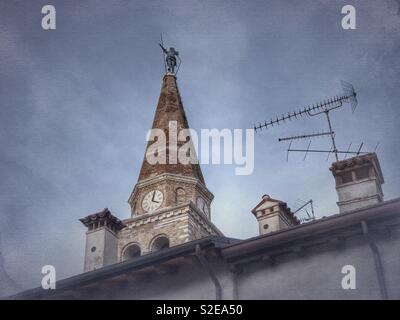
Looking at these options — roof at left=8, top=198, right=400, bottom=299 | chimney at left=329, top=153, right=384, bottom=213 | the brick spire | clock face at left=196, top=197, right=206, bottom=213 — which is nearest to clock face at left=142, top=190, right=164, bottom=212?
Result: the brick spire

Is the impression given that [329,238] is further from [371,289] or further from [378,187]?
[378,187]

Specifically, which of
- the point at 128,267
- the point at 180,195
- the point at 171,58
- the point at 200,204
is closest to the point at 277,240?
the point at 128,267

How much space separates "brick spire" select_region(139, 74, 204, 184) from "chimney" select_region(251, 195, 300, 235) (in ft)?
43.7

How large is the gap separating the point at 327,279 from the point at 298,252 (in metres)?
0.79

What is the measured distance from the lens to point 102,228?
19047 millimetres

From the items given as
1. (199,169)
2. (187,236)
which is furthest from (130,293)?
(199,169)

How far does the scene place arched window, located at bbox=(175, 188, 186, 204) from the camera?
102ft

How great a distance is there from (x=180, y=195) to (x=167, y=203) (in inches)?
47.7

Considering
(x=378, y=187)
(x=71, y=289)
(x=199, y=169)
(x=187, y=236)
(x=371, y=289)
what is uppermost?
(x=199, y=169)

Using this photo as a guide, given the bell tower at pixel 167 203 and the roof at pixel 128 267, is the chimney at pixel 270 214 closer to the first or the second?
the roof at pixel 128 267

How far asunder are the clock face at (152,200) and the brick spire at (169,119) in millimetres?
1304

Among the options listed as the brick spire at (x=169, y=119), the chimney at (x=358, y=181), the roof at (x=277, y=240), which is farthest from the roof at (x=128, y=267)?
the brick spire at (x=169, y=119)

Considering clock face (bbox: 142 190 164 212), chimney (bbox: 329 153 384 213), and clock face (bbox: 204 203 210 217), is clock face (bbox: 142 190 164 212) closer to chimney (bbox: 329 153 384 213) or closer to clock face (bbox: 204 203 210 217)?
clock face (bbox: 204 203 210 217)

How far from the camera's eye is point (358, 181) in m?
15.3
